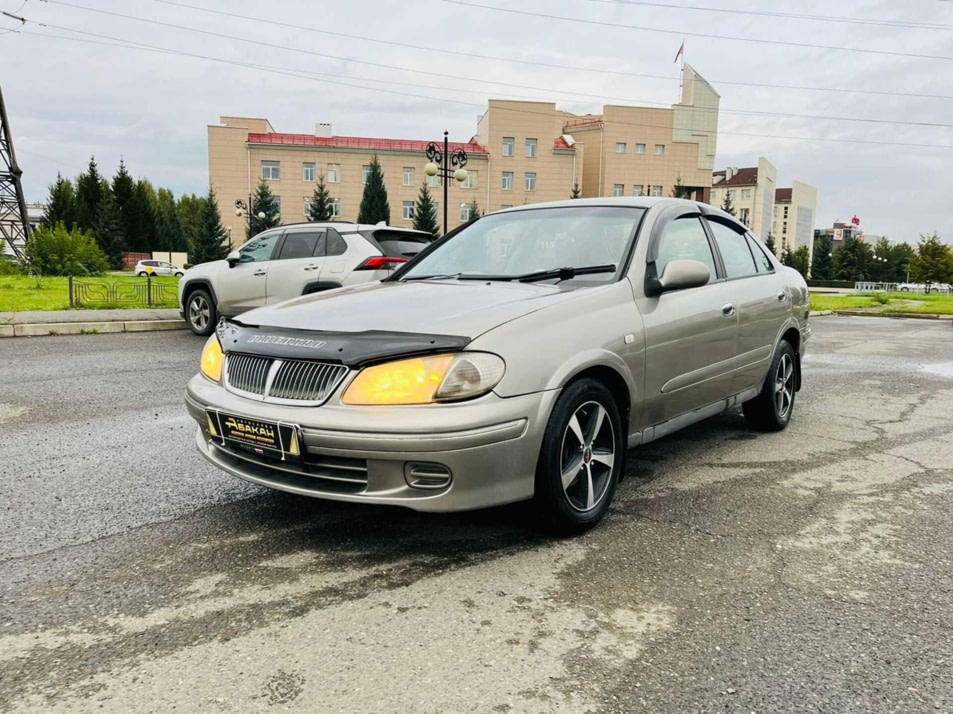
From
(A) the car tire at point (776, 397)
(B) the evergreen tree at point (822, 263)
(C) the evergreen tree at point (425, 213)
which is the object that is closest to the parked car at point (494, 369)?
(A) the car tire at point (776, 397)

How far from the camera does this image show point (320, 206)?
58938mm

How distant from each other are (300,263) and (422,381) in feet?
26.8

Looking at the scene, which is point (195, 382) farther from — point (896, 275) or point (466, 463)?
point (896, 275)

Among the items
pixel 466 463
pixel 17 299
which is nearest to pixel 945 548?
pixel 466 463

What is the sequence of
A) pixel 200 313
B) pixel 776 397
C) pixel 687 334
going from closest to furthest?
1. pixel 687 334
2. pixel 776 397
3. pixel 200 313

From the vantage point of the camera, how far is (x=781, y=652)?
246 centimetres

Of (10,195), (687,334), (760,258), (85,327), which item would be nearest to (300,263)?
(85,327)

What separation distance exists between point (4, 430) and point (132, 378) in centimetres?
231

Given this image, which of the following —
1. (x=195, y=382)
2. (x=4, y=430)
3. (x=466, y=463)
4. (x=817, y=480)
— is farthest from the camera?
(x=4, y=430)

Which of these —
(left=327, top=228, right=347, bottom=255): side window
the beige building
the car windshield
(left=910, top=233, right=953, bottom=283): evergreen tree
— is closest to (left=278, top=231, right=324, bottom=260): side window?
(left=327, top=228, right=347, bottom=255): side window

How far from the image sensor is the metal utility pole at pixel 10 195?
128ft

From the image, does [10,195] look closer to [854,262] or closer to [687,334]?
[687,334]

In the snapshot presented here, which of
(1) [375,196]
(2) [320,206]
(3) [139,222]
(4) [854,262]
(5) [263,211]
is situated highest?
(1) [375,196]

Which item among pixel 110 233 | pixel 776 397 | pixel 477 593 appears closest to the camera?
pixel 477 593
